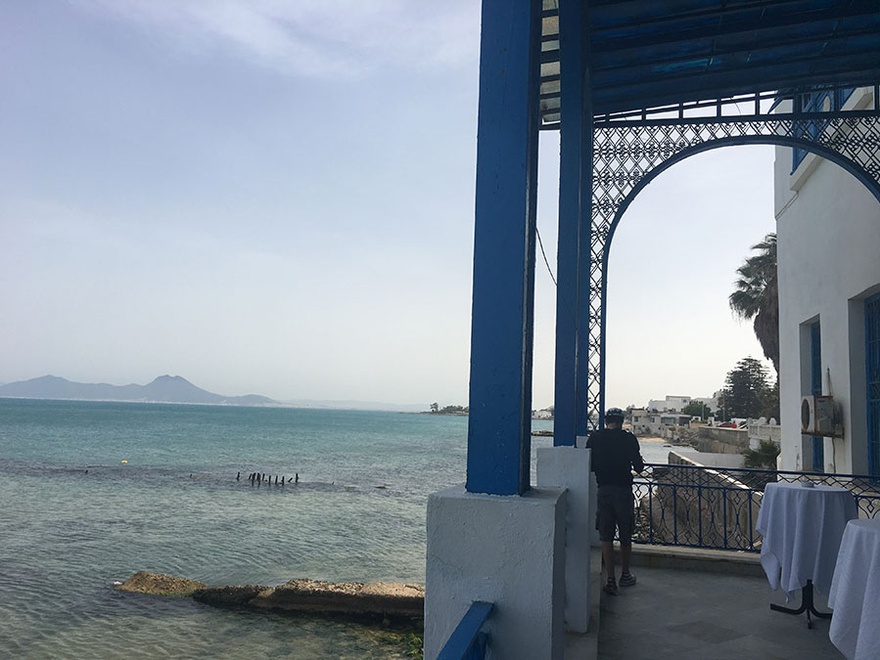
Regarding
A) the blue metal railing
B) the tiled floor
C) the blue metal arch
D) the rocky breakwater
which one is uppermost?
the blue metal arch

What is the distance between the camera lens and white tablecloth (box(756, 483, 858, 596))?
4395 mm

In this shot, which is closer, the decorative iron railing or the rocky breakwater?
the decorative iron railing

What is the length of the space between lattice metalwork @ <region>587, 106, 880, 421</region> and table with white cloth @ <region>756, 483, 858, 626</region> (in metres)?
2.34

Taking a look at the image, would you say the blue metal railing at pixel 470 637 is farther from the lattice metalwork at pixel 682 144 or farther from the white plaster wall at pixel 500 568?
the lattice metalwork at pixel 682 144

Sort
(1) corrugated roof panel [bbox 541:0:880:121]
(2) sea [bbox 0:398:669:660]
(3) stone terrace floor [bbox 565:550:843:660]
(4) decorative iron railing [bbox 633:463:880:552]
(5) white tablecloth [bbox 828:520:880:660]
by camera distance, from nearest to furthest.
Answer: (5) white tablecloth [bbox 828:520:880:660] < (3) stone terrace floor [bbox 565:550:843:660] < (1) corrugated roof panel [bbox 541:0:880:121] < (4) decorative iron railing [bbox 633:463:880:552] < (2) sea [bbox 0:398:669:660]

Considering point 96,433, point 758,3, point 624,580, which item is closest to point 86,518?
point 624,580

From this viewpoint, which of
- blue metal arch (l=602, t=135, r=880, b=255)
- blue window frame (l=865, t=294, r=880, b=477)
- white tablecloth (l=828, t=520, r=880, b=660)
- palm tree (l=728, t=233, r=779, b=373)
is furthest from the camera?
palm tree (l=728, t=233, r=779, b=373)

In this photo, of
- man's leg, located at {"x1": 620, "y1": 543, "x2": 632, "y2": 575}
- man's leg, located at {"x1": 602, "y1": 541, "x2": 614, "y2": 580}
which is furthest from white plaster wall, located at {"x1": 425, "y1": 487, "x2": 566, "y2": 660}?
man's leg, located at {"x1": 620, "y1": 543, "x2": 632, "y2": 575}

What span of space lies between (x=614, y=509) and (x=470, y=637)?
3768 millimetres

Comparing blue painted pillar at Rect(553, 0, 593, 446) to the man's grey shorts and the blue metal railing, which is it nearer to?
the man's grey shorts

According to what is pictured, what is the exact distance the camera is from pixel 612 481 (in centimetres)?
509

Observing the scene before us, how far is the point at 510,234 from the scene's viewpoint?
194cm

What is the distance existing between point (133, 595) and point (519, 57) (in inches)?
525

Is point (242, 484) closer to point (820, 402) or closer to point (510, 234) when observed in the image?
point (820, 402)
